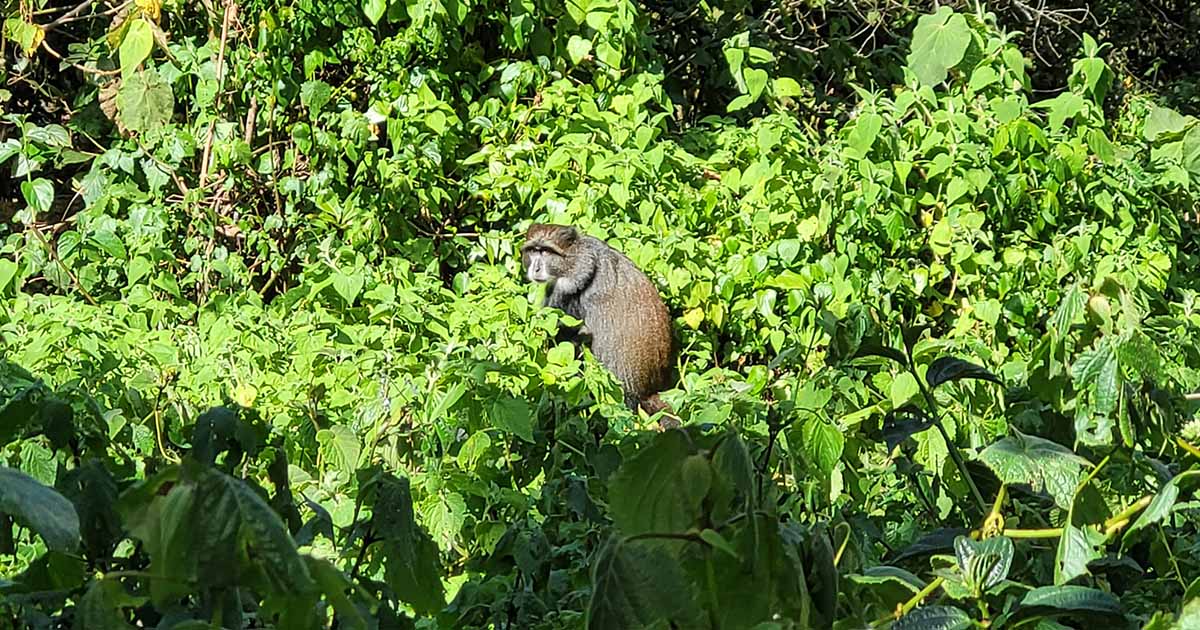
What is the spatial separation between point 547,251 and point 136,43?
194 cm

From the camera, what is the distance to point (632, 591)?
1.07 metres

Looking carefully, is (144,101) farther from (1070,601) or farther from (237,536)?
(237,536)

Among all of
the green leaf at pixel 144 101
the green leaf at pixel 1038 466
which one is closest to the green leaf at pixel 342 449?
the green leaf at pixel 1038 466

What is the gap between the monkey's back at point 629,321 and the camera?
6418 millimetres

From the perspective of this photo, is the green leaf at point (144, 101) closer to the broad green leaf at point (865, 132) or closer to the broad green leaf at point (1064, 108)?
the broad green leaf at point (865, 132)

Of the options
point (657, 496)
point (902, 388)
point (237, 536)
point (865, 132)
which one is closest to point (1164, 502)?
point (657, 496)

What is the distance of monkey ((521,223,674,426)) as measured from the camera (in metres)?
6.42

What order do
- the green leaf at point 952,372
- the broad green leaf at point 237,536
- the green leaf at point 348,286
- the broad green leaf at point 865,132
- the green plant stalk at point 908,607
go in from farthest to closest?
the broad green leaf at point 865,132 < the green leaf at point 348,286 < the green leaf at point 952,372 < the green plant stalk at point 908,607 < the broad green leaf at point 237,536

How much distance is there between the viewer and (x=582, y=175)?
6.61 metres

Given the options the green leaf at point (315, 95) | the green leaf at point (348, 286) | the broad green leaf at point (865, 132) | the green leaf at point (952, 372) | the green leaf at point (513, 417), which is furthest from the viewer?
the green leaf at point (315, 95)

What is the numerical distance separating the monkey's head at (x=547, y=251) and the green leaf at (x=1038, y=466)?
15.8 ft

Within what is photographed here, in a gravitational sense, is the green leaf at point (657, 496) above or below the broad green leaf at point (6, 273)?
above

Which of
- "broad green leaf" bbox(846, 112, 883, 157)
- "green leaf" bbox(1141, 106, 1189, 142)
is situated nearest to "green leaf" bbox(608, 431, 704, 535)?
"broad green leaf" bbox(846, 112, 883, 157)

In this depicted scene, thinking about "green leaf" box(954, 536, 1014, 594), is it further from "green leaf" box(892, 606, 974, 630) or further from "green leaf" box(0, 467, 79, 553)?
"green leaf" box(0, 467, 79, 553)
